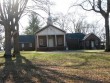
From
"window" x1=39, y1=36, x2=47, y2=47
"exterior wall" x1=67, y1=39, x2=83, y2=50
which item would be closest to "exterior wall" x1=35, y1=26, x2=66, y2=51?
"window" x1=39, y1=36, x2=47, y2=47

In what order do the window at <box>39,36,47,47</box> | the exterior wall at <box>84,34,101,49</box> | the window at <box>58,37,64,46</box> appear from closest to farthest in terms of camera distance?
the window at <box>58,37,64,46</box> < the window at <box>39,36,47,47</box> < the exterior wall at <box>84,34,101,49</box>

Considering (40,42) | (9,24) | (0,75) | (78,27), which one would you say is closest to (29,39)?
(40,42)

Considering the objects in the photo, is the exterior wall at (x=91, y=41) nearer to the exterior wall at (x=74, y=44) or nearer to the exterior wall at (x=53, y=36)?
the exterior wall at (x=74, y=44)

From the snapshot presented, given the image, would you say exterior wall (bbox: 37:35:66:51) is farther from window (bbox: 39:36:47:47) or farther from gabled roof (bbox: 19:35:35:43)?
gabled roof (bbox: 19:35:35:43)

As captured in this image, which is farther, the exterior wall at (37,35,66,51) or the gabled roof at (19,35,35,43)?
the gabled roof at (19,35,35,43)

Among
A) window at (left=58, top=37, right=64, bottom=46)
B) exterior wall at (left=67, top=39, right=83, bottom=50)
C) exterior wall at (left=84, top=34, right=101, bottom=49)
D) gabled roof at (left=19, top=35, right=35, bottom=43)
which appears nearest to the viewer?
window at (left=58, top=37, right=64, bottom=46)

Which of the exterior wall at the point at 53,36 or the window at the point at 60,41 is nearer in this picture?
the exterior wall at the point at 53,36

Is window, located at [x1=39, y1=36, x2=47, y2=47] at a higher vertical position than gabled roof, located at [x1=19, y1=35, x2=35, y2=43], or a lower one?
lower

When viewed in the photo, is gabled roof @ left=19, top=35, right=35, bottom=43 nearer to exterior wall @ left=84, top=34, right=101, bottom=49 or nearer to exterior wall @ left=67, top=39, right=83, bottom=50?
exterior wall @ left=67, top=39, right=83, bottom=50

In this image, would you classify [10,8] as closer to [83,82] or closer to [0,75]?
[0,75]

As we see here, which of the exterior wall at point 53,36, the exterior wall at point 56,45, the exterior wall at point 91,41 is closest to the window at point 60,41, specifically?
the exterior wall at point 56,45

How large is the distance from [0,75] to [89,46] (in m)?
57.1

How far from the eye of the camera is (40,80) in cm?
1358

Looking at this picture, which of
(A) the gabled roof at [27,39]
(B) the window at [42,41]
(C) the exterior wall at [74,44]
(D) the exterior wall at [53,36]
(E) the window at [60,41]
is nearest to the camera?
(D) the exterior wall at [53,36]
